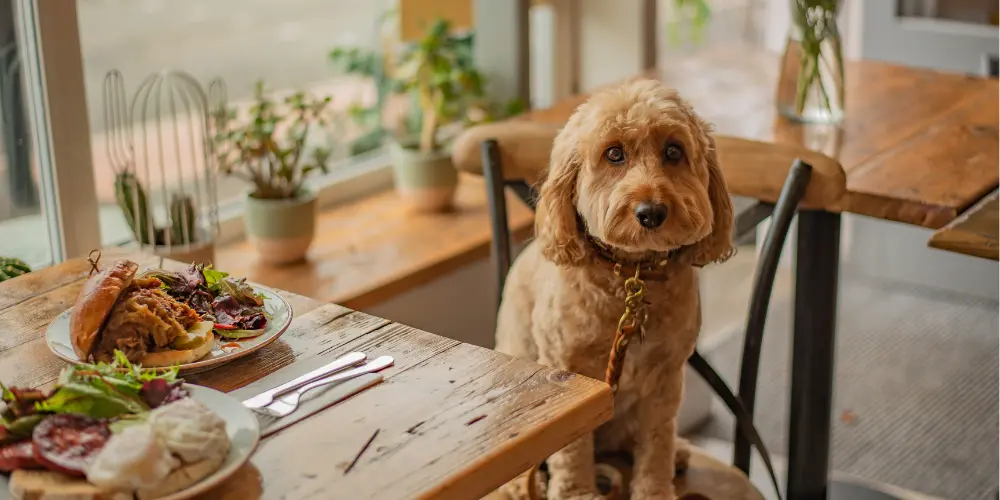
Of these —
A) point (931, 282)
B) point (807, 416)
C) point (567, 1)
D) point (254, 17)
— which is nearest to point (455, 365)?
point (807, 416)

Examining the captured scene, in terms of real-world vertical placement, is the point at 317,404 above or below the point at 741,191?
below

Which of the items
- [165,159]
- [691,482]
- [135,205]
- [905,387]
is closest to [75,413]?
[691,482]

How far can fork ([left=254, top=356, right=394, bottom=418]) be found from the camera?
1.21m

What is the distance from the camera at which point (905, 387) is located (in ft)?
10.5

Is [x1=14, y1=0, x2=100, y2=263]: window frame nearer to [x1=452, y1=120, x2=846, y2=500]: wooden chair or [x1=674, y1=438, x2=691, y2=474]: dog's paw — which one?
[x1=452, y1=120, x2=846, y2=500]: wooden chair

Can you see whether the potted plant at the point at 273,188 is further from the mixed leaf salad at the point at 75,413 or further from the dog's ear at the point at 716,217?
the mixed leaf salad at the point at 75,413

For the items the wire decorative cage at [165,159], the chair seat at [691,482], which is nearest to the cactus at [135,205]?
the wire decorative cage at [165,159]

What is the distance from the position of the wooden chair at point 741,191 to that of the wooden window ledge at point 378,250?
0.52 meters

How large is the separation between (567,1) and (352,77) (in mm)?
682

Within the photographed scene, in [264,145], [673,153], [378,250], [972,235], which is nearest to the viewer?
[673,153]

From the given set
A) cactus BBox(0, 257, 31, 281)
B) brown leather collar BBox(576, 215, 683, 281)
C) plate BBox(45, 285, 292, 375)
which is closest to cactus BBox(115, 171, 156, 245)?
cactus BBox(0, 257, 31, 281)

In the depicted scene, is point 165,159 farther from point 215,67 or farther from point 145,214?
point 145,214

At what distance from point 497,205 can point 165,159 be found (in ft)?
3.56

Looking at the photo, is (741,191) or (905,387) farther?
(905,387)
